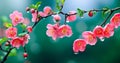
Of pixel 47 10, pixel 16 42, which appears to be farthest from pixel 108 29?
pixel 16 42

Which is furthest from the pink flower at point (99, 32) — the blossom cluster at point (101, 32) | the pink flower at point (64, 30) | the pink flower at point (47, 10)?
the pink flower at point (47, 10)

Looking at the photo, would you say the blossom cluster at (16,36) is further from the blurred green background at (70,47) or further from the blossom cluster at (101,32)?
the blurred green background at (70,47)

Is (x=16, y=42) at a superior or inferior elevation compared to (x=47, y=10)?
inferior

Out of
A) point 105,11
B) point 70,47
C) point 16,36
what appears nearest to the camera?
point 105,11

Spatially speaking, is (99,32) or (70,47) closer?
(99,32)

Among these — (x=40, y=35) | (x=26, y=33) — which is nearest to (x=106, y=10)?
(x=26, y=33)

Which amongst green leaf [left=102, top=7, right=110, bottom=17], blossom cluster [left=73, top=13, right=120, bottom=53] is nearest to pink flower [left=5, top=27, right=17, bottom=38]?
blossom cluster [left=73, top=13, right=120, bottom=53]

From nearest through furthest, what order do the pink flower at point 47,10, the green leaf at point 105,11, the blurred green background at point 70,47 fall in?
the green leaf at point 105,11
the pink flower at point 47,10
the blurred green background at point 70,47

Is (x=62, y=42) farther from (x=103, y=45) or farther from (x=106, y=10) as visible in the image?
(x=106, y=10)

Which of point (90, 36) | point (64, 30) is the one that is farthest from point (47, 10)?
point (90, 36)

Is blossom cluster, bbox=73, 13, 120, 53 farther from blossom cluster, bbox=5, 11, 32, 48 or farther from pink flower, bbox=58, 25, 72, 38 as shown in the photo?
blossom cluster, bbox=5, 11, 32, 48

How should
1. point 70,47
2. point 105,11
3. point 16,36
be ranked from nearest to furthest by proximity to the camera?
point 105,11 < point 16,36 < point 70,47

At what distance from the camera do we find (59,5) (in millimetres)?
1930

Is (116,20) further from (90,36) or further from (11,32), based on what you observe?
(11,32)
